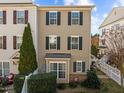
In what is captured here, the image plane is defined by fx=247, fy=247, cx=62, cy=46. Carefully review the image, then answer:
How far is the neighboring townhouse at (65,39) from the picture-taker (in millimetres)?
28766

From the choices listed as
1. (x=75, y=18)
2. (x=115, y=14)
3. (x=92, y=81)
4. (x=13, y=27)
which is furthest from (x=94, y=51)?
(x=13, y=27)

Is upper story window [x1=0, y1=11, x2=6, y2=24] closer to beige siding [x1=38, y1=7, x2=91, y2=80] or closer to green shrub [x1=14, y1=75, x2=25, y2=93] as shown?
beige siding [x1=38, y1=7, x2=91, y2=80]

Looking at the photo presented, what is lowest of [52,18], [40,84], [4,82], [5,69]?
[4,82]

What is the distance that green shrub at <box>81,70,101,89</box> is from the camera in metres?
26.5

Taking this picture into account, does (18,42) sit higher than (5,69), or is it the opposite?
(18,42)

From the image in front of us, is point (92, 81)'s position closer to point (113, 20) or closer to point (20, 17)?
point (20, 17)

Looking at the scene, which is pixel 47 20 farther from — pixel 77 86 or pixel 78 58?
pixel 77 86

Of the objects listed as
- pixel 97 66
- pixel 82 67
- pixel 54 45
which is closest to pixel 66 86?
pixel 82 67

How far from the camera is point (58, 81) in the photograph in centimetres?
2859

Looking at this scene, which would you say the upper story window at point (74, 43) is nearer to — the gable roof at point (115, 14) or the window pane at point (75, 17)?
the window pane at point (75, 17)

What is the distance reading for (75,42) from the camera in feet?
95.8

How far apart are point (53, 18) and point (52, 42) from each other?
2.84 metres

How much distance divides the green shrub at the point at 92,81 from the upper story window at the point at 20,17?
31.3 ft

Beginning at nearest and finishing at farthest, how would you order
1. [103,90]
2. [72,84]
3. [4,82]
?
[103,90] → [4,82] → [72,84]
